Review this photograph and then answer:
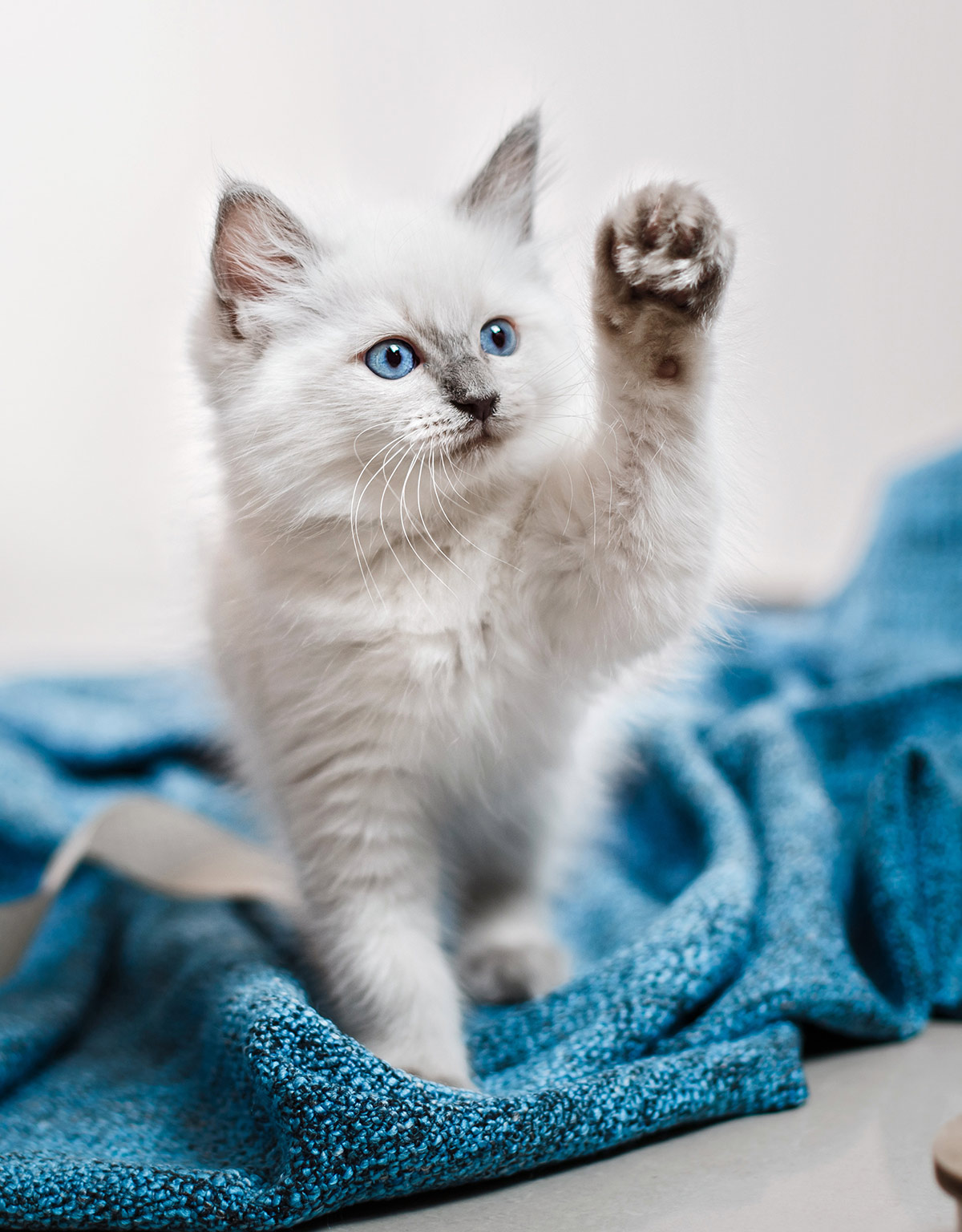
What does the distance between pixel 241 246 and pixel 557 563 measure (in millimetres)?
399

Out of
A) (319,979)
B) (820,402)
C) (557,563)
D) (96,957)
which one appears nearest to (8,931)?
(96,957)

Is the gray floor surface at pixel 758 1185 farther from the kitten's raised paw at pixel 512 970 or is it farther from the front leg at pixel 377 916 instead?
the kitten's raised paw at pixel 512 970

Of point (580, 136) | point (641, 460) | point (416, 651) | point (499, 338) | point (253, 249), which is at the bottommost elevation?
point (416, 651)

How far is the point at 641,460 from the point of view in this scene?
0.79 m

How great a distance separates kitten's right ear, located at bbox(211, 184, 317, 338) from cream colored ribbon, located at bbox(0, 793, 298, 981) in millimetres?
565

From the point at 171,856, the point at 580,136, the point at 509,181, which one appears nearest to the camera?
the point at 509,181

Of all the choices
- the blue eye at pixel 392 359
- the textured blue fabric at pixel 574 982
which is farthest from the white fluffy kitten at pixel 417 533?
the textured blue fabric at pixel 574 982

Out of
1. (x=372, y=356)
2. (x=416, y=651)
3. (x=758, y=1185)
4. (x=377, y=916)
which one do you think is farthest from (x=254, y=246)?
(x=758, y=1185)

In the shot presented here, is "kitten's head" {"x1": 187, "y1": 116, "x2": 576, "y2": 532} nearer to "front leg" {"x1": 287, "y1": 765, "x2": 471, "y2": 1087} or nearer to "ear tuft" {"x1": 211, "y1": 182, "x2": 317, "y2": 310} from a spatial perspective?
"ear tuft" {"x1": 211, "y1": 182, "x2": 317, "y2": 310}

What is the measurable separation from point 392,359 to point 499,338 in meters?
0.10

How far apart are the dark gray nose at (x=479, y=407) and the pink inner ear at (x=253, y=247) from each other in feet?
0.74

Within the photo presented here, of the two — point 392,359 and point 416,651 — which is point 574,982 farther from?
point 392,359

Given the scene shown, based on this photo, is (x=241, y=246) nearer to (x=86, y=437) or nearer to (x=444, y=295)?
(x=444, y=295)

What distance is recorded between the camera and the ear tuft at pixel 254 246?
35.7 inches
